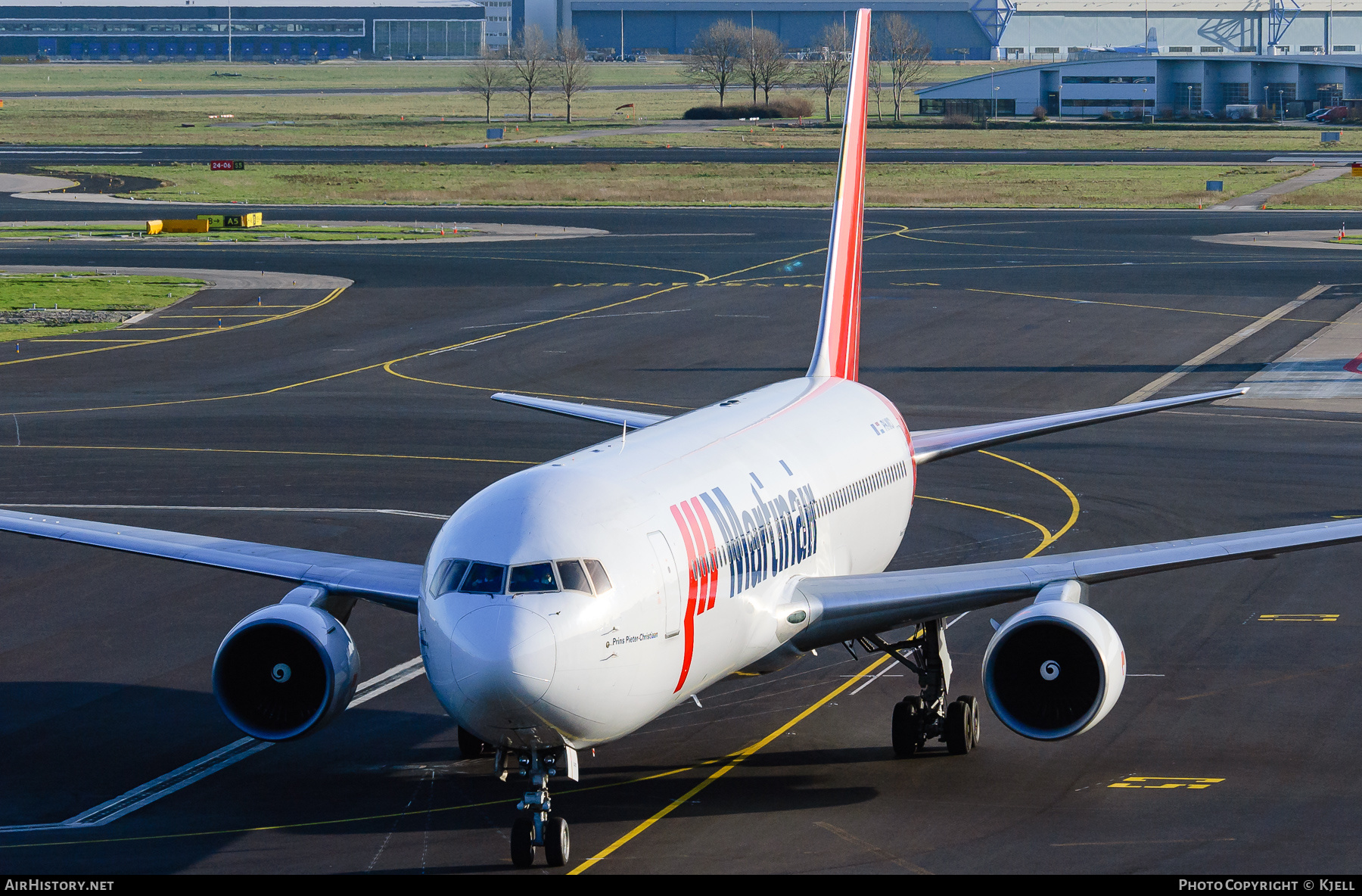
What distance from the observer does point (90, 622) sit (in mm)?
29625

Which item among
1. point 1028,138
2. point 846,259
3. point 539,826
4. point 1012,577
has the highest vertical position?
point 1028,138

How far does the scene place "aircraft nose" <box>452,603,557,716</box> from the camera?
52.8ft

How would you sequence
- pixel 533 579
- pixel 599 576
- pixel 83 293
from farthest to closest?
1. pixel 83 293
2. pixel 599 576
3. pixel 533 579

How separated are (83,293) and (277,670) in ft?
211

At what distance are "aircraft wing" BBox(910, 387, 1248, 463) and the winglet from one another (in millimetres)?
2226

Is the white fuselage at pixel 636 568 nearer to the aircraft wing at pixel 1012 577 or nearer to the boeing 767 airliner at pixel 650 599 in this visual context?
the boeing 767 airliner at pixel 650 599

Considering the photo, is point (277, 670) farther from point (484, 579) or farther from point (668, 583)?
point (668, 583)

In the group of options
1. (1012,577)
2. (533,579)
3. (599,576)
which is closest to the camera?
(533,579)

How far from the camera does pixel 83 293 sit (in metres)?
78.0

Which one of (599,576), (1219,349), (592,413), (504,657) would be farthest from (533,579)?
(1219,349)

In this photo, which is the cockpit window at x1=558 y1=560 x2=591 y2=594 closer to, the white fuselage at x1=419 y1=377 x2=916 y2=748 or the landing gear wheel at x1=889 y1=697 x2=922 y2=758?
the white fuselage at x1=419 y1=377 x2=916 y2=748

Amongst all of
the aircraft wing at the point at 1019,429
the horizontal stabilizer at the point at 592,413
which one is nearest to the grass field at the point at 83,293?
the horizontal stabilizer at the point at 592,413

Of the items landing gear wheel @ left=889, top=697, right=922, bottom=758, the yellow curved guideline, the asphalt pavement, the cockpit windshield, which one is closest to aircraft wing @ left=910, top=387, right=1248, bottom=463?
the asphalt pavement

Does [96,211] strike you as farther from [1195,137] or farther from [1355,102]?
[1355,102]
